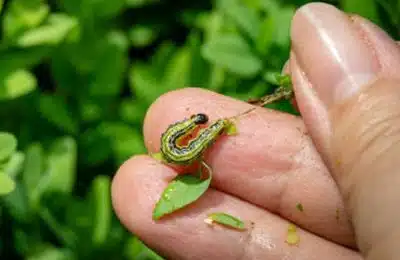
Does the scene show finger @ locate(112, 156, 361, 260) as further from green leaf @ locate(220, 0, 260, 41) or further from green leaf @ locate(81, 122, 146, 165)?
green leaf @ locate(220, 0, 260, 41)

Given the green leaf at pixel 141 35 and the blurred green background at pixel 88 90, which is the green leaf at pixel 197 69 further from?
the green leaf at pixel 141 35

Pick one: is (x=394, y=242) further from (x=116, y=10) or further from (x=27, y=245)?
(x=116, y=10)

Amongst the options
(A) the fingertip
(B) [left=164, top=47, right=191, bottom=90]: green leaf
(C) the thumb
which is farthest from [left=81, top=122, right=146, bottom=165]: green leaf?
(C) the thumb

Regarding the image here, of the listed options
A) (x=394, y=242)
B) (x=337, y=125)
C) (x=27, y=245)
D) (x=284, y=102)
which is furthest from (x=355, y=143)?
(x=27, y=245)

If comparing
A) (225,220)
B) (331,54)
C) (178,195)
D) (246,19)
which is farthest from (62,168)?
(331,54)

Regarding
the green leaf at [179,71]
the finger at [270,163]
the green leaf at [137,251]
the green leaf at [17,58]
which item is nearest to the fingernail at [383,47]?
the finger at [270,163]
